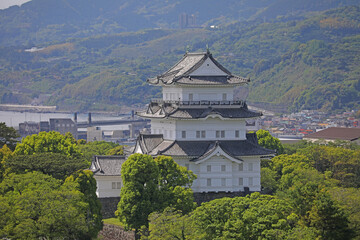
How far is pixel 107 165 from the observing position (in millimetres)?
70875

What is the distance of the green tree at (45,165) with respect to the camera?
61531 millimetres

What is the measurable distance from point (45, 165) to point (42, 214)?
1129 centimetres

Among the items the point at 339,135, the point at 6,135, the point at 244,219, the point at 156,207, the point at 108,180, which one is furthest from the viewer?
the point at 339,135

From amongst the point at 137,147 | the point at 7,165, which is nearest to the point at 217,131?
the point at 137,147

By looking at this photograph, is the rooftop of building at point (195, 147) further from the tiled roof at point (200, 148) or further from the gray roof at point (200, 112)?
the gray roof at point (200, 112)

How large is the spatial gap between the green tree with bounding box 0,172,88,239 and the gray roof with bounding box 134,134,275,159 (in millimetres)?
14229

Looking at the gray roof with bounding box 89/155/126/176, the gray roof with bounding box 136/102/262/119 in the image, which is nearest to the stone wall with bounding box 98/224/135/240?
the gray roof with bounding box 89/155/126/176

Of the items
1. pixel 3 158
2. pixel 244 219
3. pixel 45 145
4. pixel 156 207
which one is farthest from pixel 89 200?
pixel 45 145

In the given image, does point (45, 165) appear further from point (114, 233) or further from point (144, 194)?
point (144, 194)

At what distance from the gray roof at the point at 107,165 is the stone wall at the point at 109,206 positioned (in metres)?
2.38

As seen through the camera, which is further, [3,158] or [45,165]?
[3,158]

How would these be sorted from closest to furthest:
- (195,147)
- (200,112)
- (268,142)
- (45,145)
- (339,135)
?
(195,147) < (200,112) < (45,145) < (268,142) < (339,135)

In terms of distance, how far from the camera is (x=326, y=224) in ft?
167

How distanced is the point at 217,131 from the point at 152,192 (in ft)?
39.3
